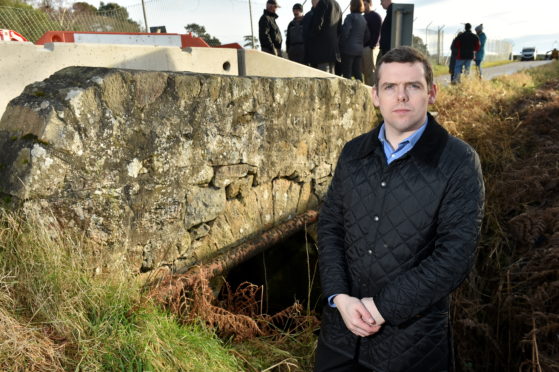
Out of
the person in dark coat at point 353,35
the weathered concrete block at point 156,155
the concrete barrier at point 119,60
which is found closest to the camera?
the weathered concrete block at point 156,155

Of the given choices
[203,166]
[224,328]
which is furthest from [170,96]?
[224,328]

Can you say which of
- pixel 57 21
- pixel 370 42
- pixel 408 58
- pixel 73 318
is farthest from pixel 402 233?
pixel 57 21

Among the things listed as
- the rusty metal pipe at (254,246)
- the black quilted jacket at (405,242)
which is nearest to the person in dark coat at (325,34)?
the rusty metal pipe at (254,246)

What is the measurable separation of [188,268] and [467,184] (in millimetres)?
2056

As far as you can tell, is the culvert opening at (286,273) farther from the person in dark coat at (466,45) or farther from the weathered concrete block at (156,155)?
the person in dark coat at (466,45)

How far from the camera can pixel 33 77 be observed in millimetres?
3646

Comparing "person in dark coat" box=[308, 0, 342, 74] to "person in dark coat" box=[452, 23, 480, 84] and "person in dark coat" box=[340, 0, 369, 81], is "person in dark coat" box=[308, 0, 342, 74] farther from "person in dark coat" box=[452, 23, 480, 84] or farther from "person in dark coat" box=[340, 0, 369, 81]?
"person in dark coat" box=[452, 23, 480, 84]

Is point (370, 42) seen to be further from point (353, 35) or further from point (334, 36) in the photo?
point (334, 36)

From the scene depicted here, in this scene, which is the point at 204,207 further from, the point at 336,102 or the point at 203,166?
the point at 336,102

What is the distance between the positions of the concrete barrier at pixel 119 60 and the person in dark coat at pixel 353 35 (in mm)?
1500

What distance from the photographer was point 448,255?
1559mm

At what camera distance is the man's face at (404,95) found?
63.9 inches

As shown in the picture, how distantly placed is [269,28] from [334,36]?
140cm

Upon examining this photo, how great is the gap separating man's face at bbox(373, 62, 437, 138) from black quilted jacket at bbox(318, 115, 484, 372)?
9 cm
